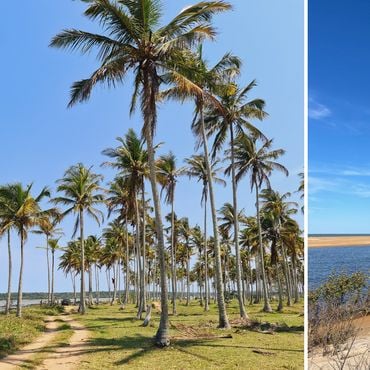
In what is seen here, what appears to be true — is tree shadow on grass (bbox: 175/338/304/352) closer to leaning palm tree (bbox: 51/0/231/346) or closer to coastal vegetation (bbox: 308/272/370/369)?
leaning palm tree (bbox: 51/0/231/346)

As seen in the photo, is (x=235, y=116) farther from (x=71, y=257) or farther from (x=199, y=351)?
(x=71, y=257)

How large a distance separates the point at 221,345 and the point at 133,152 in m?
9.76

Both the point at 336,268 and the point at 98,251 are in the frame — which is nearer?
the point at 336,268

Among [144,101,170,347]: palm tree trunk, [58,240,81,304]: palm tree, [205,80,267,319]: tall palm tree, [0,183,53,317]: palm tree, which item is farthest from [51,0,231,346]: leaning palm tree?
[58,240,81,304]: palm tree

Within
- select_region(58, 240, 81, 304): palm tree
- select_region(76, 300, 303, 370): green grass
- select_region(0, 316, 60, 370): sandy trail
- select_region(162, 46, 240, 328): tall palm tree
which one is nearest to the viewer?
select_region(0, 316, 60, 370): sandy trail

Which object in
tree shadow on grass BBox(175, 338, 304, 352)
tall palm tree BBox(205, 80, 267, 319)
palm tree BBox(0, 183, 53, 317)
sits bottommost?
tree shadow on grass BBox(175, 338, 304, 352)

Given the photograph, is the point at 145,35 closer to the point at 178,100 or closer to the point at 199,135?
the point at 178,100

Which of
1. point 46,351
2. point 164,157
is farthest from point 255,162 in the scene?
point 46,351

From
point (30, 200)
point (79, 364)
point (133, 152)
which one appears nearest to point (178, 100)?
point (133, 152)

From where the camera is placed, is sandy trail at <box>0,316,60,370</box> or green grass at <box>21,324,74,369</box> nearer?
sandy trail at <box>0,316,60,370</box>

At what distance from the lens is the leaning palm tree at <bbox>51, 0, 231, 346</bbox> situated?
35.4 feet

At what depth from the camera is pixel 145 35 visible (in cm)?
1082

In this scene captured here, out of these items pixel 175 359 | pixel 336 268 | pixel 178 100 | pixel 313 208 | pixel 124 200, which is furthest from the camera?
pixel 124 200

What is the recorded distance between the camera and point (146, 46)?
35.9 ft
